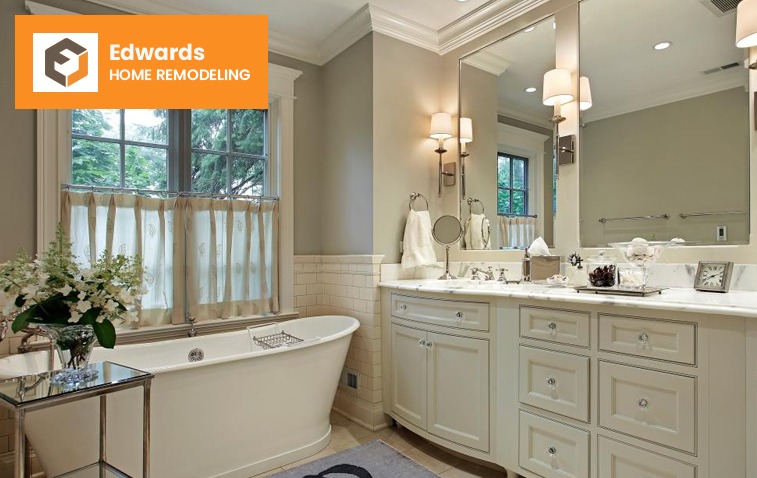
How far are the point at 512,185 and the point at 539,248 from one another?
0.53 m

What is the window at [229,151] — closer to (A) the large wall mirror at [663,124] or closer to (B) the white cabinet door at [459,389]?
(B) the white cabinet door at [459,389]

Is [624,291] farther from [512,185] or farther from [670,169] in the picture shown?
[512,185]

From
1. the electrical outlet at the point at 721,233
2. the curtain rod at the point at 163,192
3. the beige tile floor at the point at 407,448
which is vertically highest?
the curtain rod at the point at 163,192

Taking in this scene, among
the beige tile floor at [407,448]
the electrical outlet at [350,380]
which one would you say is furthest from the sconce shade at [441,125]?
the beige tile floor at [407,448]

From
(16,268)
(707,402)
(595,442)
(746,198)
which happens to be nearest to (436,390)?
(595,442)

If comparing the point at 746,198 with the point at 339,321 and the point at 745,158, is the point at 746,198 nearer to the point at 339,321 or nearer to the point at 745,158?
the point at 745,158

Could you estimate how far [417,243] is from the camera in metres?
3.04

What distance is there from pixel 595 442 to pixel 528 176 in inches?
63.5

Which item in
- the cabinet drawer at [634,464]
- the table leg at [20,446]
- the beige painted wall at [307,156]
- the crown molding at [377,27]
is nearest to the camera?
the table leg at [20,446]

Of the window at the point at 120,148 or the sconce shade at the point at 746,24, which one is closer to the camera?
the sconce shade at the point at 746,24

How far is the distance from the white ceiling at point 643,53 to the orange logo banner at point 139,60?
1.96 metres

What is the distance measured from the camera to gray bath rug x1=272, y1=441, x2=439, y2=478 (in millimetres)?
2227

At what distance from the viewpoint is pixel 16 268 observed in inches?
59.6

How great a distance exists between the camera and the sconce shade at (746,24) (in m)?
1.81
